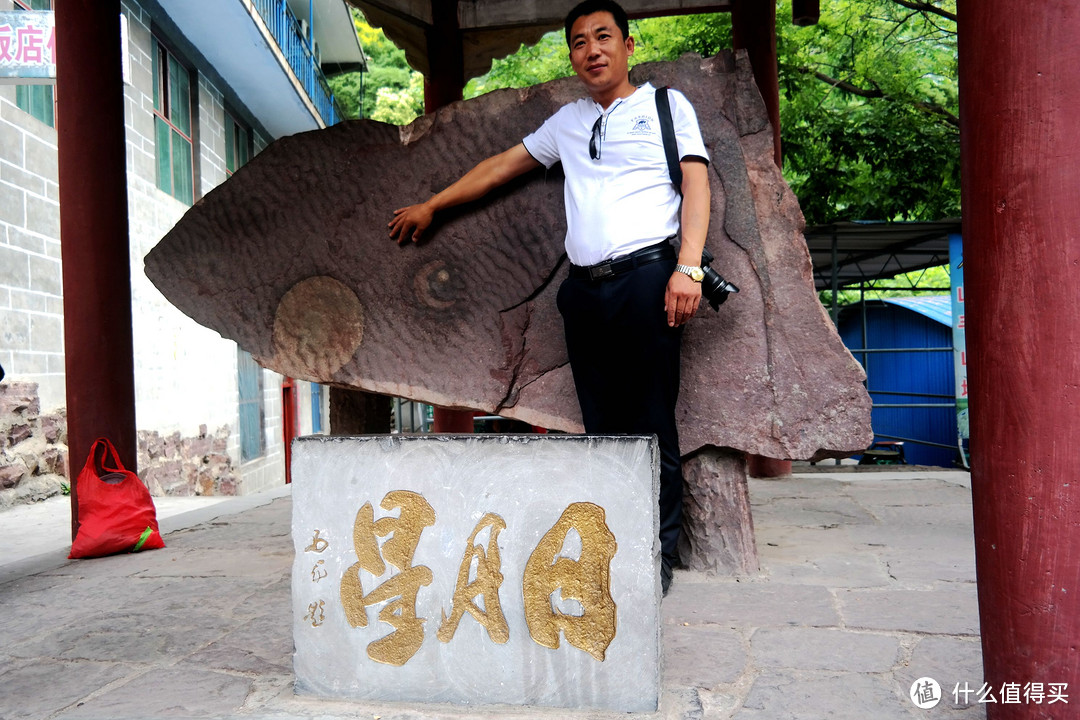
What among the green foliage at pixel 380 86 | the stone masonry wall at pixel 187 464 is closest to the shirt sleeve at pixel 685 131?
the stone masonry wall at pixel 187 464

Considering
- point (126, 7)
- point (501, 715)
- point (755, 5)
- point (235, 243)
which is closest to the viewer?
point (501, 715)

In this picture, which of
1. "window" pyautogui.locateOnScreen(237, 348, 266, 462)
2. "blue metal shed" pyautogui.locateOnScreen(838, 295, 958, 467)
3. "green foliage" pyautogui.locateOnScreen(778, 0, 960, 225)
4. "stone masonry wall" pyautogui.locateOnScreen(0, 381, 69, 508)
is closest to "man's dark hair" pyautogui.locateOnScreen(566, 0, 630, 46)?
"stone masonry wall" pyautogui.locateOnScreen(0, 381, 69, 508)

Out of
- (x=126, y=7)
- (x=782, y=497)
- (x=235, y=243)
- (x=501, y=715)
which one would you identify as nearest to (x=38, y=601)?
(x=235, y=243)

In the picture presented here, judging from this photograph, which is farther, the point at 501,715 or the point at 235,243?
the point at 235,243

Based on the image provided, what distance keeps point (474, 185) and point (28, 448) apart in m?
3.76

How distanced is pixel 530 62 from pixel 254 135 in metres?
3.41

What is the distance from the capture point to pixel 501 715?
1590 mm

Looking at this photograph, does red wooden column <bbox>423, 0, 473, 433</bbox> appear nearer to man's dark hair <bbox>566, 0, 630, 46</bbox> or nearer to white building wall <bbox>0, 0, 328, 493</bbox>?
white building wall <bbox>0, 0, 328, 493</bbox>

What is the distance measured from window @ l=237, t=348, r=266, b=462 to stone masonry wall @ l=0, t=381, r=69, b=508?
11.5 ft

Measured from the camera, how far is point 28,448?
4.96 metres

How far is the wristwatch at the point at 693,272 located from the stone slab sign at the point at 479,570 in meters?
0.70

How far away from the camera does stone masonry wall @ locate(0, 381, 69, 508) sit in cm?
473

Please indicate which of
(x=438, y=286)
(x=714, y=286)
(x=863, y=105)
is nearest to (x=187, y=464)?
(x=438, y=286)

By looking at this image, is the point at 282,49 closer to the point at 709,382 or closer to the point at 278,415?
the point at 278,415
